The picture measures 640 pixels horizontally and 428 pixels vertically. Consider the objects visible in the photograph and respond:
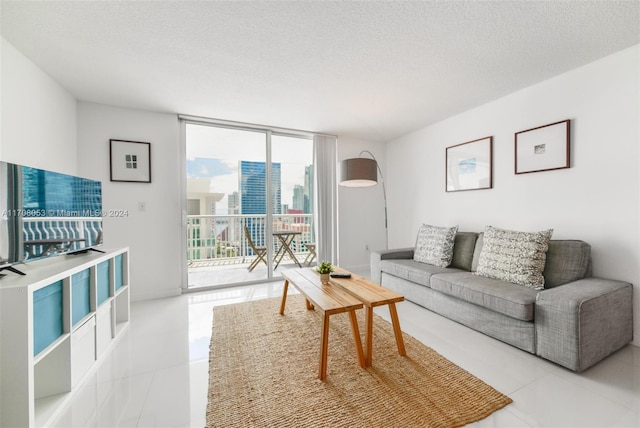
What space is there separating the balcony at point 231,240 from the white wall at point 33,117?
2.22m

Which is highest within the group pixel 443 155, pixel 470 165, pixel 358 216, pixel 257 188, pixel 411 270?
pixel 443 155

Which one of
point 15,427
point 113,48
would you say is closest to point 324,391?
point 15,427

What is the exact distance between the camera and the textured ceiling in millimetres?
1601

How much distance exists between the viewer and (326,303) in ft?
5.67

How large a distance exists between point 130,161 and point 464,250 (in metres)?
4.13

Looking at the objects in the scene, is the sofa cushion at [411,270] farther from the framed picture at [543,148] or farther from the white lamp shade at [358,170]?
the framed picture at [543,148]

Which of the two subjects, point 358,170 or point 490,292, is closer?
point 490,292

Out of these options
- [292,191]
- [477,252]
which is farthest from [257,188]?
[477,252]

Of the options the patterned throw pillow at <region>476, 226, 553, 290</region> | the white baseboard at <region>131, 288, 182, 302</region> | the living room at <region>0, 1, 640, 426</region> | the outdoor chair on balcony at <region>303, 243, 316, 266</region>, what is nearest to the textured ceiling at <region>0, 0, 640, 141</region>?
the living room at <region>0, 1, 640, 426</region>

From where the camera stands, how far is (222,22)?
169 cm

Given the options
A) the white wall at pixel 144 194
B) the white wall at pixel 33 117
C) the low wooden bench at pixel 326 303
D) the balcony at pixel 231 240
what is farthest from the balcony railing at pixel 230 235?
the low wooden bench at pixel 326 303

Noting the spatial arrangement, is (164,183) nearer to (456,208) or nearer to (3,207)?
(3,207)

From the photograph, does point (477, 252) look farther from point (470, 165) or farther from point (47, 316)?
point (47, 316)

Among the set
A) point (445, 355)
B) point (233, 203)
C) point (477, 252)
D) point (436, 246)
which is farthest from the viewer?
point (233, 203)
